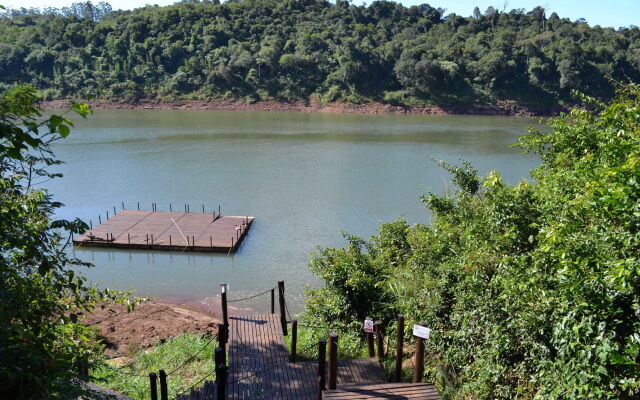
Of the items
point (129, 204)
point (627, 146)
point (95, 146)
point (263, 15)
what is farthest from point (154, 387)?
point (263, 15)

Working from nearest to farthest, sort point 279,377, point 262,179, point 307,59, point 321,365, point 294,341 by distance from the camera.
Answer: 1. point 321,365
2. point 279,377
3. point 294,341
4. point 262,179
5. point 307,59

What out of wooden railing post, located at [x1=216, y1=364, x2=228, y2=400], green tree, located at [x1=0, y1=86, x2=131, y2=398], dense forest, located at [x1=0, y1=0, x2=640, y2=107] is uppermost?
dense forest, located at [x1=0, y1=0, x2=640, y2=107]

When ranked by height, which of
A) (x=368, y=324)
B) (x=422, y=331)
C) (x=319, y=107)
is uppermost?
(x=319, y=107)

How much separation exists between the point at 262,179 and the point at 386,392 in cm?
2314

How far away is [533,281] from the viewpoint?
5.82 meters

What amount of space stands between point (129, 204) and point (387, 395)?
20501 millimetres

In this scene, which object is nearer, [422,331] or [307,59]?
[422,331]

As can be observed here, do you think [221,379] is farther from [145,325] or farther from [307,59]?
[307,59]

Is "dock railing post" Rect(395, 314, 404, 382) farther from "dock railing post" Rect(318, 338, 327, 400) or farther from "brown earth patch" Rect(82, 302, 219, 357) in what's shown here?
"brown earth patch" Rect(82, 302, 219, 357)

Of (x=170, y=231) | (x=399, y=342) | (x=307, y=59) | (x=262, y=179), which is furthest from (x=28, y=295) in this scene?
(x=307, y=59)

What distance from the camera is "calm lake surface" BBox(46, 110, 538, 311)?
17.6 m

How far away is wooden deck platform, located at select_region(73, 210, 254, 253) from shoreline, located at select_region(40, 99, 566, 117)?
42779mm

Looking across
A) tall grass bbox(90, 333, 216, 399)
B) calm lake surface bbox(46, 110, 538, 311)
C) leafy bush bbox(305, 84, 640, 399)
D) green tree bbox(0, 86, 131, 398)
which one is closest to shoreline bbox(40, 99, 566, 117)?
calm lake surface bbox(46, 110, 538, 311)

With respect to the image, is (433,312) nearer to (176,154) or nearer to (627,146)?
(627,146)
